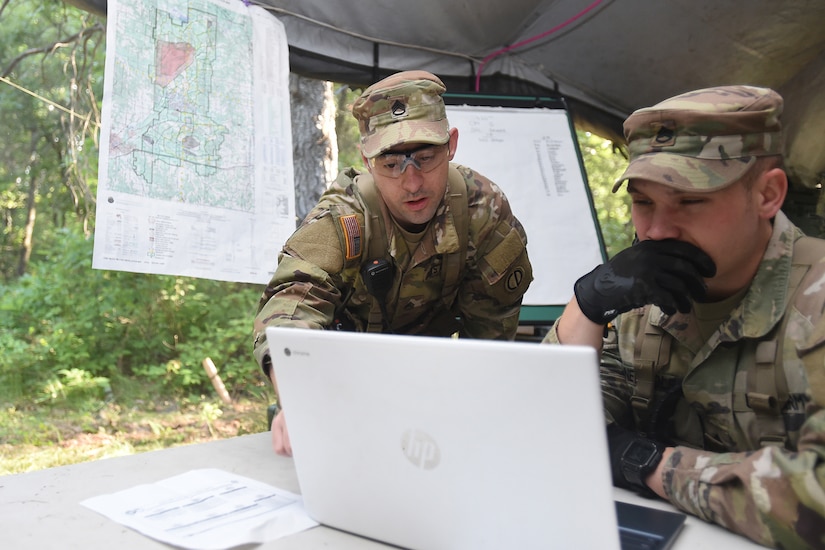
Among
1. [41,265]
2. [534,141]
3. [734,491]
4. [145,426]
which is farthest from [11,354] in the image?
[734,491]

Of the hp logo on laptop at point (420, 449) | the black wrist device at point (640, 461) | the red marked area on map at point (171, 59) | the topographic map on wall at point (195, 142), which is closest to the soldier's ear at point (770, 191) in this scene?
the black wrist device at point (640, 461)

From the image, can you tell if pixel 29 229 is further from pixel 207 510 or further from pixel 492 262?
pixel 207 510

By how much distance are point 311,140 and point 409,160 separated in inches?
76.8

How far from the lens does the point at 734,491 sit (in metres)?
1.01

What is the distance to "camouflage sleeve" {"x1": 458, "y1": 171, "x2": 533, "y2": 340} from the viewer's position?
2258 mm

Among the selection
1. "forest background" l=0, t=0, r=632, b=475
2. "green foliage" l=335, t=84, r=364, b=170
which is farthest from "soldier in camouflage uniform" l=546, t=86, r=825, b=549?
"green foliage" l=335, t=84, r=364, b=170

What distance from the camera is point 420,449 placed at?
90cm

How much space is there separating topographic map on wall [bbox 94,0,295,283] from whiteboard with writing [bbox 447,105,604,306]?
0.86 metres

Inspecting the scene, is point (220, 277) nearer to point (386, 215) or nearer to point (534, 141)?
point (386, 215)

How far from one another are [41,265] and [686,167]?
593cm

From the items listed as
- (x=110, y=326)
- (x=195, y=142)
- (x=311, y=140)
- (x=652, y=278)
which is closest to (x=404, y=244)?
(x=195, y=142)

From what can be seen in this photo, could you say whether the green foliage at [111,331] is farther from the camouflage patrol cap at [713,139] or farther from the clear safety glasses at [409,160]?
the camouflage patrol cap at [713,139]

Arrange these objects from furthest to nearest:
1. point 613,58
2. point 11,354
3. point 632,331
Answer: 1. point 11,354
2. point 613,58
3. point 632,331

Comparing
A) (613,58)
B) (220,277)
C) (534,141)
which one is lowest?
(220,277)
